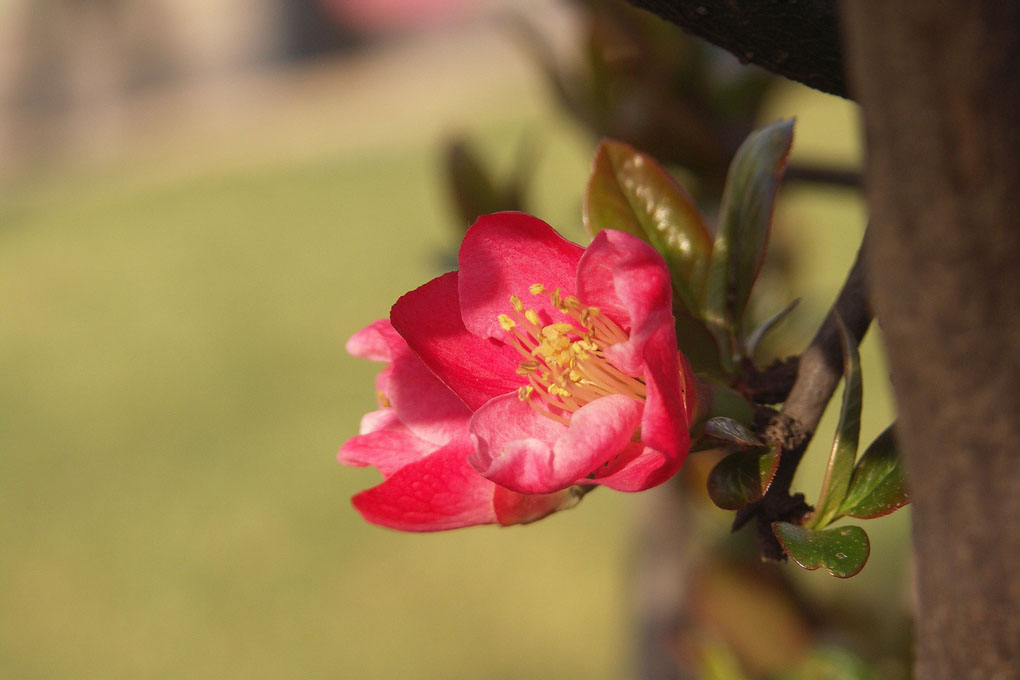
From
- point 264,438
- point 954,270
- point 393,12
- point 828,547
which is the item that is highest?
point 393,12

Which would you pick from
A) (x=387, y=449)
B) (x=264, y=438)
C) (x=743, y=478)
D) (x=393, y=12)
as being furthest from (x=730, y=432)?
(x=393, y=12)

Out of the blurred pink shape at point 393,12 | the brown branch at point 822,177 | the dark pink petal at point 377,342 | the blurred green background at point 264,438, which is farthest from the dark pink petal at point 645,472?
the blurred pink shape at point 393,12

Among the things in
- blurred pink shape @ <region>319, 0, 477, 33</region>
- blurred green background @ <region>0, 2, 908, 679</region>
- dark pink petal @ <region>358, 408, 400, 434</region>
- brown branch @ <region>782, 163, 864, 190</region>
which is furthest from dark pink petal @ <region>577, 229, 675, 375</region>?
blurred pink shape @ <region>319, 0, 477, 33</region>

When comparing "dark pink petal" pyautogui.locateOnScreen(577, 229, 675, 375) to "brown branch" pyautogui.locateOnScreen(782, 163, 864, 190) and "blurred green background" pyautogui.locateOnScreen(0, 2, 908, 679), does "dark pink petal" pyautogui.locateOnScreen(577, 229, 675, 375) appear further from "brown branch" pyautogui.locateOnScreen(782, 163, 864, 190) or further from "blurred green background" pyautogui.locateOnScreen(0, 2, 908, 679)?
"blurred green background" pyautogui.locateOnScreen(0, 2, 908, 679)

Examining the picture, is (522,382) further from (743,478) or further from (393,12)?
(393,12)

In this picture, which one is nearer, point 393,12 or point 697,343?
point 697,343

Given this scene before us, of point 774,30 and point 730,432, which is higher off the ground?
point 774,30

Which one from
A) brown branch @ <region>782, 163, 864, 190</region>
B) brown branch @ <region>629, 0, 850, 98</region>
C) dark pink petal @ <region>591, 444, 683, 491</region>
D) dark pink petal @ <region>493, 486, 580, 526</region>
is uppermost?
brown branch @ <region>629, 0, 850, 98</region>
